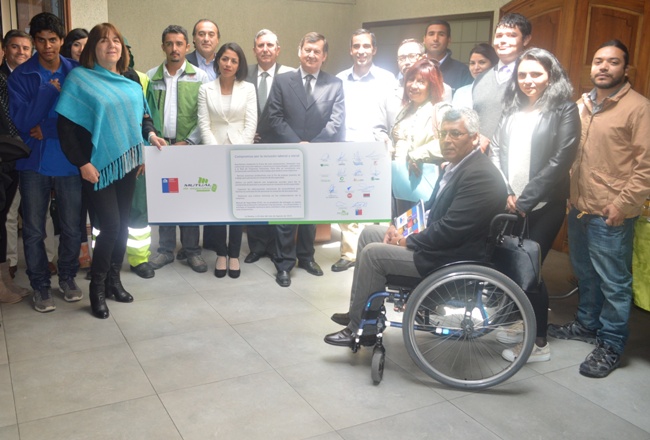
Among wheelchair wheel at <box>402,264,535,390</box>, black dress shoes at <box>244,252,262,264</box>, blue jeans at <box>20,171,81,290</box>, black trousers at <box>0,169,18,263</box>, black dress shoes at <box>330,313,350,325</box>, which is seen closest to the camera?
wheelchair wheel at <box>402,264,535,390</box>

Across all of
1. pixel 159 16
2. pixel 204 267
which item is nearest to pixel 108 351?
pixel 204 267

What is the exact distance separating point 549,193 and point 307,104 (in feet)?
5.61

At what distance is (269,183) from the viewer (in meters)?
3.73

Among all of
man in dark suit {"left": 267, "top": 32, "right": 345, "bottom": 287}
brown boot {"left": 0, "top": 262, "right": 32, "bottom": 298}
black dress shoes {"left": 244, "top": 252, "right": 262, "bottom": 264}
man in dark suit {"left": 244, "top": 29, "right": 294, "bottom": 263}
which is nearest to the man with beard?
man in dark suit {"left": 267, "top": 32, "right": 345, "bottom": 287}

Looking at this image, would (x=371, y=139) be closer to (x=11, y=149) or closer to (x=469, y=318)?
(x=469, y=318)

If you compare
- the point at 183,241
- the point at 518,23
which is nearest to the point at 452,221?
the point at 518,23

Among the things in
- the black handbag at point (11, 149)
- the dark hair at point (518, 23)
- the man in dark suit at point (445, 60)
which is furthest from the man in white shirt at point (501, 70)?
the black handbag at point (11, 149)

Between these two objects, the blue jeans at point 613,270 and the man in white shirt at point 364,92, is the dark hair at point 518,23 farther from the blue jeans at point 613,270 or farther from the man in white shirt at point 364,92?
the blue jeans at point 613,270

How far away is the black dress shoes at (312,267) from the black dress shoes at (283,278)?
25 cm

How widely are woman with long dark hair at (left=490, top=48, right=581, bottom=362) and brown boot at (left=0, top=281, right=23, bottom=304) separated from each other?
2.71 meters

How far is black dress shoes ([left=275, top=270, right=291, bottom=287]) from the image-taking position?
3.96 m

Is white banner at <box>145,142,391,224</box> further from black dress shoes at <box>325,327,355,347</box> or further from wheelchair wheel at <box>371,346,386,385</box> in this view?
wheelchair wheel at <box>371,346,386,385</box>

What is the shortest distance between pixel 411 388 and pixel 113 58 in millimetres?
2189

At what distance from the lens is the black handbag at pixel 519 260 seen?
2607mm
